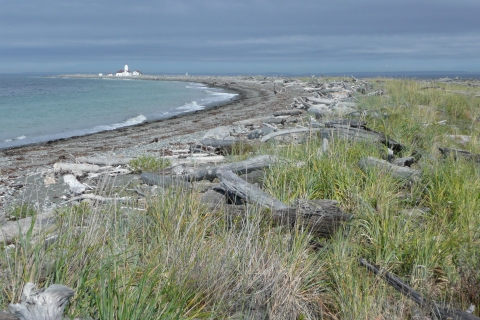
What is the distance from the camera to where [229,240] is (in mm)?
4094

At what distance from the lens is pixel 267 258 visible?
13.0 feet

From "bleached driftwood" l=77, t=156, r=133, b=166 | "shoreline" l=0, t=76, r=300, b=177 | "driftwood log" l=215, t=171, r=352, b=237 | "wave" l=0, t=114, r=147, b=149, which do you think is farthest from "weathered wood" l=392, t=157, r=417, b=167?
"wave" l=0, t=114, r=147, b=149

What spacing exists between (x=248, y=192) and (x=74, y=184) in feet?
13.6

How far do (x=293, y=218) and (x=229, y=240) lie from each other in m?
0.95

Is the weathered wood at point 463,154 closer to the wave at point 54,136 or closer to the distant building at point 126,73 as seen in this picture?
the wave at point 54,136

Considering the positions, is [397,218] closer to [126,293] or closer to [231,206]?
[231,206]

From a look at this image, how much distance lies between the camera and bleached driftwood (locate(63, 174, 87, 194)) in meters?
7.91

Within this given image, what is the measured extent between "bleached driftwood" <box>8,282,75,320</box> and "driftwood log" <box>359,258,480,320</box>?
2.50 meters

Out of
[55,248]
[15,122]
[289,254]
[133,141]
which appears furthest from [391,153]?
[15,122]

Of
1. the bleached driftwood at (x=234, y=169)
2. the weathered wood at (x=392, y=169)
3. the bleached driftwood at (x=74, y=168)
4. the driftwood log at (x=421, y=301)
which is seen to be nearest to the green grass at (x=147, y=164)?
the bleached driftwood at (x=74, y=168)

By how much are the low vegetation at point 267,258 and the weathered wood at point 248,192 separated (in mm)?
311

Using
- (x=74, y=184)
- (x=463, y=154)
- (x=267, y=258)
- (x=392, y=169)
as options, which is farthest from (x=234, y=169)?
(x=463, y=154)

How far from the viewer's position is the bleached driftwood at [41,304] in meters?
2.35

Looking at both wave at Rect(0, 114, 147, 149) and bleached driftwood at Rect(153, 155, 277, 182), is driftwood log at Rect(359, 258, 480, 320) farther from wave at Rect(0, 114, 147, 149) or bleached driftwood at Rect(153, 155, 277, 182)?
wave at Rect(0, 114, 147, 149)
